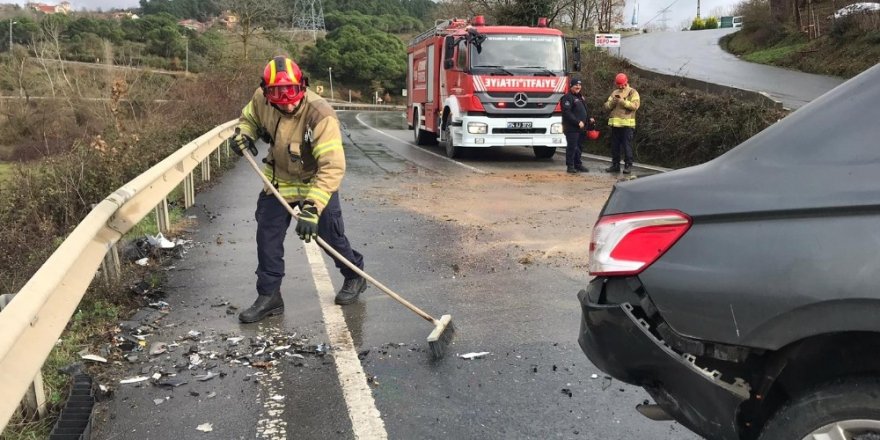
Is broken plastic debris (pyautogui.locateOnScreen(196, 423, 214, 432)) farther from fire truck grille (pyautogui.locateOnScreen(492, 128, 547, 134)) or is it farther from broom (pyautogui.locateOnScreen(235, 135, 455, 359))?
fire truck grille (pyautogui.locateOnScreen(492, 128, 547, 134))

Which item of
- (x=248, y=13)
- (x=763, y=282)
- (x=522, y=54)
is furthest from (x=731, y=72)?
(x=248, y=13)

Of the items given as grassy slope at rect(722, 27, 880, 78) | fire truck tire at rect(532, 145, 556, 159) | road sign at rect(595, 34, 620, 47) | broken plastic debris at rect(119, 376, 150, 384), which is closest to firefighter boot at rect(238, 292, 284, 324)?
broken plastic debris at rect(119, 376, 150, 384)

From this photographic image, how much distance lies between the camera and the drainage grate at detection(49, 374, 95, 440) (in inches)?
113

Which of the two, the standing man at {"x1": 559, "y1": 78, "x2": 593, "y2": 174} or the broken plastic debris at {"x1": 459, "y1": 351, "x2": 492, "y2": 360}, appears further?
the standing man at {"x1": 559, "y1": 78, "x2": 593, "y2": 174}

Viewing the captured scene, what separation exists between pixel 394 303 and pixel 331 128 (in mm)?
1432

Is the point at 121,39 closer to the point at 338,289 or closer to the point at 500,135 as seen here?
the point at 500,135

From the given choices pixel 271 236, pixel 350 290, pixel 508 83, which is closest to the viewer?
pixel 271 236

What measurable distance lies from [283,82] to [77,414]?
2199mm

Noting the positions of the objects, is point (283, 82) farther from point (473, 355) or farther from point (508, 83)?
point (508, 83)

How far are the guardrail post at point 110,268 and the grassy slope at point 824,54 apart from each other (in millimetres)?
17223

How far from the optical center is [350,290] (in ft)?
16.6

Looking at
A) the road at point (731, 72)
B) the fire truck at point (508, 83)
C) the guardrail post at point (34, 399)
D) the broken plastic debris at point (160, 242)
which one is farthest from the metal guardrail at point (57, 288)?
the road at point (731, 72)

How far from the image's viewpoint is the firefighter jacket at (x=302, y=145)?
434 centimetres

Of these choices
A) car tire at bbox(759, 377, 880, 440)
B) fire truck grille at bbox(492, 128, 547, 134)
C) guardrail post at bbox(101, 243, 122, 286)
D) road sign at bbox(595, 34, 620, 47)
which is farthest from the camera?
road sign at bbox(595, 34, 620, 47)
